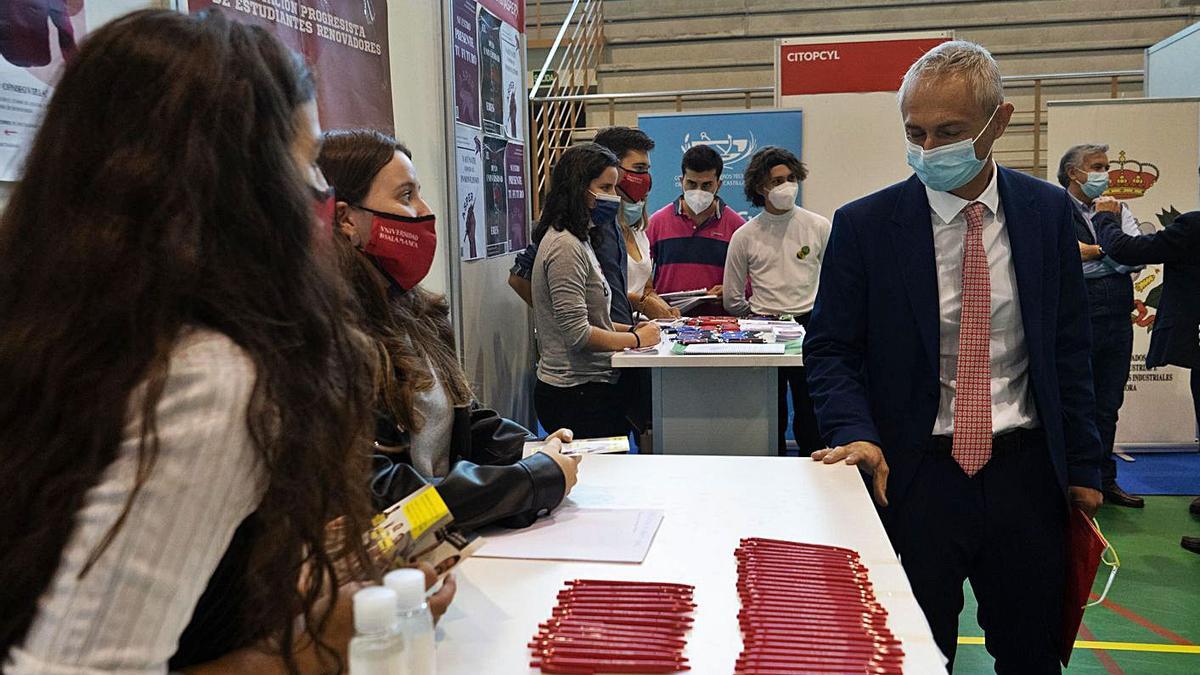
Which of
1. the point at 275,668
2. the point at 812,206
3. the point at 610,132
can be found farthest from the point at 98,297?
the point at 812,206

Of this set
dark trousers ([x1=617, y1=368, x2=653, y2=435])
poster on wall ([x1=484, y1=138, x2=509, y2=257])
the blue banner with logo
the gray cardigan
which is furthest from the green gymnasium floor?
the blue banner with logo

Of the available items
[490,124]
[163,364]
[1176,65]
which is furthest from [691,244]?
[163,364]

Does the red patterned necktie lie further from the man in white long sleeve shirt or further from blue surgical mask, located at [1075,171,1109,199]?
blue surgical mask, located at [1075,171,1109,199]

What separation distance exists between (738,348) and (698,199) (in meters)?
1.82

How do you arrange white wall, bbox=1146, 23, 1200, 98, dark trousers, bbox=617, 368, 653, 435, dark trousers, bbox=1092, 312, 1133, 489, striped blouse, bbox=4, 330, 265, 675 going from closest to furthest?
striped blouse, bbox=4, 330, 265, 675
dark trousers, bbox=617, 368, 653, 435
dark trousers, bbox=1092, 312, 1133, 489
white wall, bbox=1146, 23, 1200, 98

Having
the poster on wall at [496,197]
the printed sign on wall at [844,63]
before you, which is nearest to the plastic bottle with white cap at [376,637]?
the poster on wall at [496,197]

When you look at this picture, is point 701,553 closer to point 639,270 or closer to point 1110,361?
point 639,270

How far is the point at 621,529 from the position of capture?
1499 millimetres

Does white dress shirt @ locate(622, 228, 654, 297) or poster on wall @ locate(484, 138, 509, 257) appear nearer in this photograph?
poster on wall @ locate(484, 138, 509, 257)

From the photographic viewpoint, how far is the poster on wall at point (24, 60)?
1278 millimetres

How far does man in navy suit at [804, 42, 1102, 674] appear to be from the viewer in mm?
1827

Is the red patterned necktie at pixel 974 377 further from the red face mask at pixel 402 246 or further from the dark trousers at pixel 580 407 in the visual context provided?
the dark trousers at pixel 580 407

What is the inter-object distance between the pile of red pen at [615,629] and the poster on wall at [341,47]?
1.34m

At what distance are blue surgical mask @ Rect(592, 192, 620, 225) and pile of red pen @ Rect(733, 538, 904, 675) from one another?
220 centimetres
